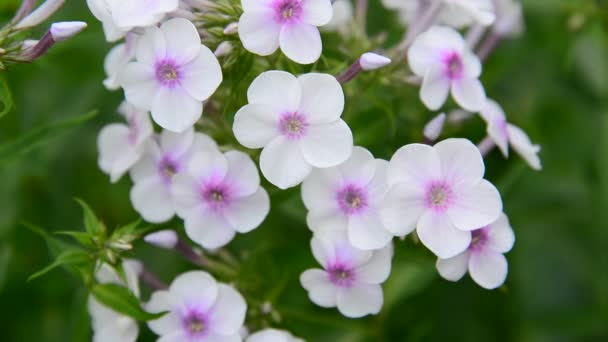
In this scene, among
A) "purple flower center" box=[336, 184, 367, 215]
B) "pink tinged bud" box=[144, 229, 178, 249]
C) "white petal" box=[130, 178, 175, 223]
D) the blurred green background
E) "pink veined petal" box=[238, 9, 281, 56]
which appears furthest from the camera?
the blurred green background

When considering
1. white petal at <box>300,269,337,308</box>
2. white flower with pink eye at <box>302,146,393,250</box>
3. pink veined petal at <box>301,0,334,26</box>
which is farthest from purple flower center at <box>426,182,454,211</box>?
pink veined petal at <box>301,0,334,26</box>

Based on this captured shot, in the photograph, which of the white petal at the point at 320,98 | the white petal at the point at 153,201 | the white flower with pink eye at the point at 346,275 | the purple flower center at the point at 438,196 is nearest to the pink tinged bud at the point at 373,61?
the white petal at the point at 320,98

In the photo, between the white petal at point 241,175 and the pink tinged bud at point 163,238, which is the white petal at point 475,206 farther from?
the pink tinged bud at point 163,238

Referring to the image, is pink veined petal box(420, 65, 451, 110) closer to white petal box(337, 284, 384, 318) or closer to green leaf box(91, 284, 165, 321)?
white petal box(337, 284, 384, 318)

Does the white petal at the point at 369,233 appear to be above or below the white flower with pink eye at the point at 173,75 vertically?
below

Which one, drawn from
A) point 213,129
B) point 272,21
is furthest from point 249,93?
point 213,129

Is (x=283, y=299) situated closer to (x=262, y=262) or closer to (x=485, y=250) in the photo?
(x=262, y=262)

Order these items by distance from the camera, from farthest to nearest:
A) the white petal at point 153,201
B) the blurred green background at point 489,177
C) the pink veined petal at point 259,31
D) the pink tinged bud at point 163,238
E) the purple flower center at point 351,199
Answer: the blurred green background at point 489,177 → the white petal at point 153,201 → the pink tinged bud at point 163,238 → the purple flower center at point 351,199 → the pink veined petal at point 259,31
